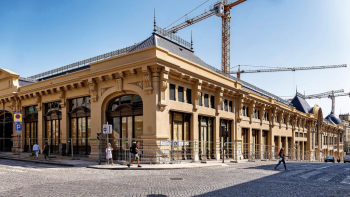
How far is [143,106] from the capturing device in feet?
67.2

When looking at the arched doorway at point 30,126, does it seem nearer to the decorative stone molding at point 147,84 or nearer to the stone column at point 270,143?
the decorative stone molding at point 147,84

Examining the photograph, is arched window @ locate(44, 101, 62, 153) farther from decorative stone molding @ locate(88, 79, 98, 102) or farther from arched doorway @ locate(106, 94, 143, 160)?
arched doorway @ locate(106, 94, 143, 160)

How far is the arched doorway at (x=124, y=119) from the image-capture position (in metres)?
21.6

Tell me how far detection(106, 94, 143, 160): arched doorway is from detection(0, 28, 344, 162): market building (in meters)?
0.07

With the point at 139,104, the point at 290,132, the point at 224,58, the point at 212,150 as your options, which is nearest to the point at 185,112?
the point at 139,104

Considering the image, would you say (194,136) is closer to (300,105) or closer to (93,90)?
(93,90)

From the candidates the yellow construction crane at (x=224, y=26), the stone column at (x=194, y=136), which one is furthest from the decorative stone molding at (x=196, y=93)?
the yellow construction crane at (x=224, y=26)

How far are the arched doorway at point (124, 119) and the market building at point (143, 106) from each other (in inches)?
2.9

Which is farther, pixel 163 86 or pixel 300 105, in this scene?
pixel 300 105

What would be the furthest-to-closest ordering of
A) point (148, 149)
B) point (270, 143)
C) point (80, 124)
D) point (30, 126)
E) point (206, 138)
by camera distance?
1. point (270, 143)
2. point (30, 126)
3. point (80, 124)
4. point (206, 138)
5. point (148, 149)

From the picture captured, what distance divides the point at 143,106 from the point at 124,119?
2.94m

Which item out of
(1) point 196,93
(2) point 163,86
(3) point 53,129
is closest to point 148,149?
(2) point 163,86

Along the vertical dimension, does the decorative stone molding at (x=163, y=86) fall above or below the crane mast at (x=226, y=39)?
below

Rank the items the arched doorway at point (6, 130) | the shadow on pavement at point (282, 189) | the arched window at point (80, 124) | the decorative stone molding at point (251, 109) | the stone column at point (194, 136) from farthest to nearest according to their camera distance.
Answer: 1. the arched doorway at point (6, 130)
2. the decorative stone molding at point (251, 109)
3. the arched window at point (80, 124)
4. the stone column at point (194, 136)
5. the shadow on pavement at point (282, 189)
